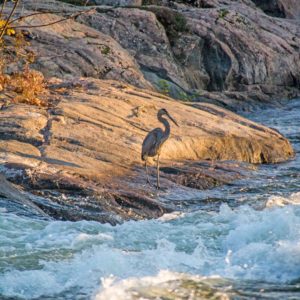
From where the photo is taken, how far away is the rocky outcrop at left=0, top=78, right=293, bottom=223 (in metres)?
11.1

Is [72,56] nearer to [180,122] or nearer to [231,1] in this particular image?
[180,122]

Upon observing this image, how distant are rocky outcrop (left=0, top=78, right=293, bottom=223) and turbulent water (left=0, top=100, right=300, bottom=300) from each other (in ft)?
2.56

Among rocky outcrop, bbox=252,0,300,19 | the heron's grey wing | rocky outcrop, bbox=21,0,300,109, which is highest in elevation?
rocky outcrop, bbox=252,0,300,19

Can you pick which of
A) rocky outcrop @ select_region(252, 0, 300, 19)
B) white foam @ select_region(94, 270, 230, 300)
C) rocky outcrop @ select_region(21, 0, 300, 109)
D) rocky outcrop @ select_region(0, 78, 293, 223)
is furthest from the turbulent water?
rocky outcrop @ select_region(252, 0, 300, 19)

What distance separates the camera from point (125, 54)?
21.6 m

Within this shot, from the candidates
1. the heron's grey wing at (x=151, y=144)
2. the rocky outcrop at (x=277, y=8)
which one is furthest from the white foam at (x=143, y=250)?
the rocky outcrop at (x=277, y=8)

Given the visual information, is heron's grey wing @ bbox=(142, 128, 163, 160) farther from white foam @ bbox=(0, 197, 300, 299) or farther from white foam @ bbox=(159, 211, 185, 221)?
white foam @ bbox=(0, 197, 300, 299)

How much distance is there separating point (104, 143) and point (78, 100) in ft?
5.97

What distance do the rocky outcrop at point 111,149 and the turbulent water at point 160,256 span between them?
78 centimetres

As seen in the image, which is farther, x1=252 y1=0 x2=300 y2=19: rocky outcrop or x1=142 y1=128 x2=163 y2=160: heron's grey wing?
x1=252 y1=0 x2=300 y2=19: rocky outcrop

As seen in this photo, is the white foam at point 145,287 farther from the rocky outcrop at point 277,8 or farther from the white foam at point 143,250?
the rocky outcrop at point 277,8

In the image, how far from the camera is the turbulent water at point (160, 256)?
769cm

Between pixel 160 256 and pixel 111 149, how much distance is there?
4588mm

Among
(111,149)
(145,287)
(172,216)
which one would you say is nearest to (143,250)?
(145,287)
